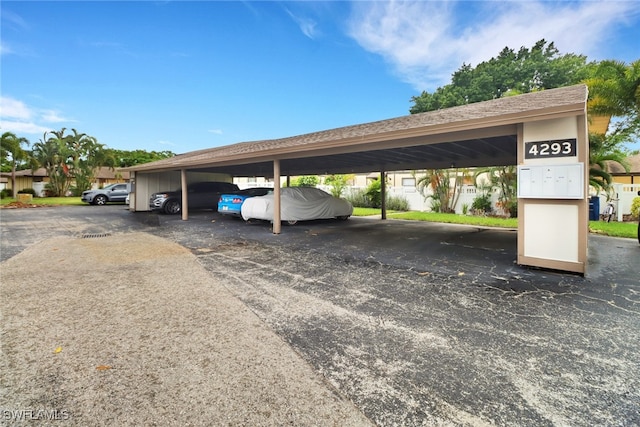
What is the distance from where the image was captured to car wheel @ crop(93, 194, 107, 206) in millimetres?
20688

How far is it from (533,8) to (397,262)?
14967mm

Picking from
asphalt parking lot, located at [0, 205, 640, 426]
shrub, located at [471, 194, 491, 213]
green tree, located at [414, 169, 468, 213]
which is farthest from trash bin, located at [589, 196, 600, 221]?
asphalt parking lot, located at [0, 205, 640, 426]

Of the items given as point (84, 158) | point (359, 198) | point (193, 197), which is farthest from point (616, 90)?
point (84, 158)

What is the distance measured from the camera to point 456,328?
2.87 meters

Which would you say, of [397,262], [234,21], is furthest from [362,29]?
[397,262]

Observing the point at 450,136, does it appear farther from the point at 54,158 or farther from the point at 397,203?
the point at 54,158

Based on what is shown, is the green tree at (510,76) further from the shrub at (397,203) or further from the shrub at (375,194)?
the shrub at (397,203)

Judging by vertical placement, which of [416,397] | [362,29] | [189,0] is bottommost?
[416,397]

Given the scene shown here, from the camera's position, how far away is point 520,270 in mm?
4863

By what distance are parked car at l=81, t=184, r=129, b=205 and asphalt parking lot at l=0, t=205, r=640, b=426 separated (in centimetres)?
1675

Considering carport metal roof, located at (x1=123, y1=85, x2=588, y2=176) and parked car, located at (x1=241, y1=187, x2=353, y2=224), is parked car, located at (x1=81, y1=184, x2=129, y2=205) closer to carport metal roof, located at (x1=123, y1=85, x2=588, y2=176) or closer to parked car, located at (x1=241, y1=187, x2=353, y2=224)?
carport metal roof, located at (x1=123, y1=85, x2=588, y2=176)

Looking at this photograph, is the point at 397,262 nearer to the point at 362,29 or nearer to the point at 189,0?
the point at 189,0

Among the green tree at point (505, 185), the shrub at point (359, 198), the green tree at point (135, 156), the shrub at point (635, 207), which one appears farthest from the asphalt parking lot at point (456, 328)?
the green tree at point (135, 156)

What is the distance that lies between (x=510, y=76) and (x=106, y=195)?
30813 mm
